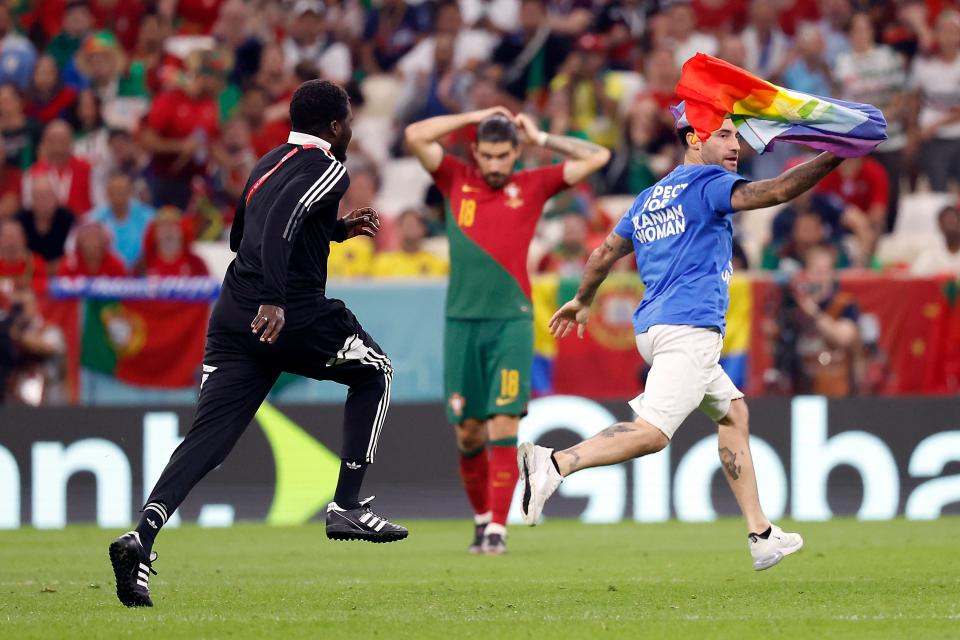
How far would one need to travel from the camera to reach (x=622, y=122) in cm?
1836

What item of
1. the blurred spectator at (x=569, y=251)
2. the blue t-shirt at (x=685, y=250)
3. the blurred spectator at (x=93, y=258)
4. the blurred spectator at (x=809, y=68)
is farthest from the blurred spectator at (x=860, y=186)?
the blue t-shirt at (x=685, y=250)

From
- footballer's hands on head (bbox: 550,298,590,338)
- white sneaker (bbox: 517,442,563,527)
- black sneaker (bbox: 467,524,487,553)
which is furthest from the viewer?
black sneaker (bbox: 467,524,487,553)

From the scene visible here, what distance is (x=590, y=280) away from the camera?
28.4 feet

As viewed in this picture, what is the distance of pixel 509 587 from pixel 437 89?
454 inches

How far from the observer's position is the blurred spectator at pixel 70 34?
813 inches

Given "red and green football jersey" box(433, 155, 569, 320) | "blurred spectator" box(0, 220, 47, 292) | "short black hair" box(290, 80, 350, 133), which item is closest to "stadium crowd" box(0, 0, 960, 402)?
"blurred spectator" box(0, 220, 47, 292)

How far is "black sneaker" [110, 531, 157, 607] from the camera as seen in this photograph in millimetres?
7184

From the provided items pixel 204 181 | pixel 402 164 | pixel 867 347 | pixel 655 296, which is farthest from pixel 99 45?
pixel 655 296

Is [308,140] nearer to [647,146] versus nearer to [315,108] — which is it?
[315,108]

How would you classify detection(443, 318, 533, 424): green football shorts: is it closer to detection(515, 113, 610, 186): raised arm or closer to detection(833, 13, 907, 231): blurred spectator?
detection(515, 113, 610, 186): raised arm

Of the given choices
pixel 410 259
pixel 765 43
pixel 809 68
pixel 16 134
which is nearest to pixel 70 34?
pixel 16 134

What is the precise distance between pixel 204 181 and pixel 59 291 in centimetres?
463

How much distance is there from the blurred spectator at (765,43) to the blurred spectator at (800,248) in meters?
3.49

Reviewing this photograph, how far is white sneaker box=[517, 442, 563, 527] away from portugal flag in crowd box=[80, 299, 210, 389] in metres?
6.98
